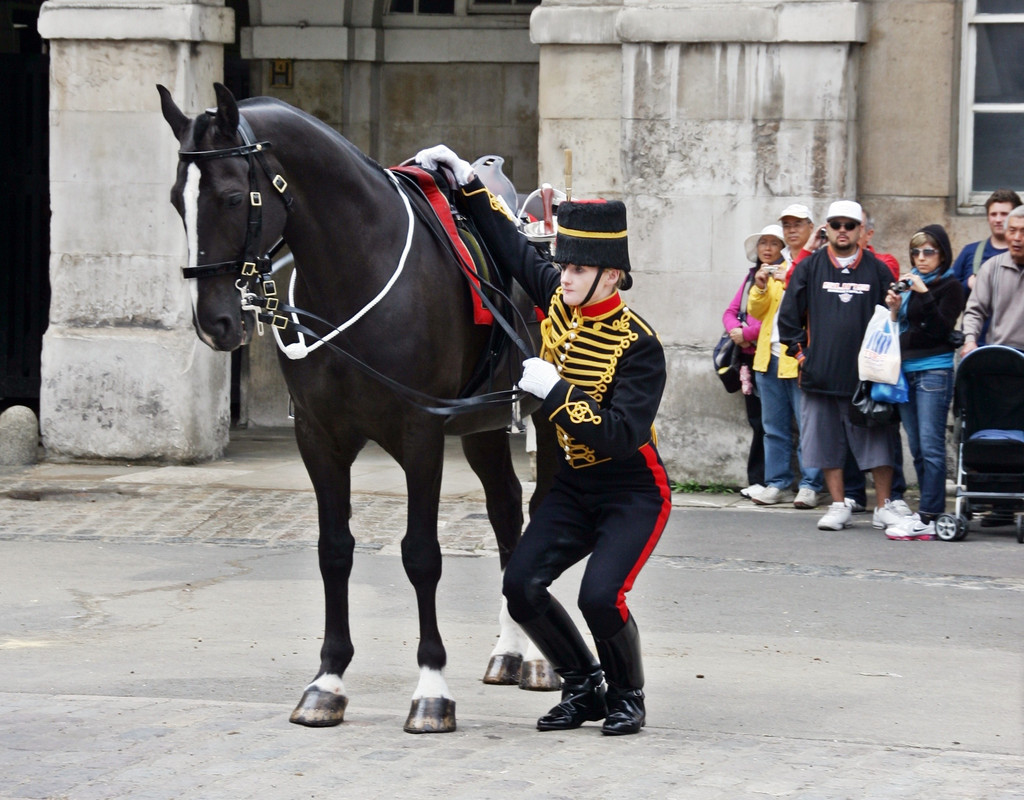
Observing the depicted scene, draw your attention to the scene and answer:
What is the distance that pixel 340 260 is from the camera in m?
5.82

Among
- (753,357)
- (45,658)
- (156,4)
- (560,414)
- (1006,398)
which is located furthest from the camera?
(156,4)

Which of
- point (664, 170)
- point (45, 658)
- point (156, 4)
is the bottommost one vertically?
point (45, 658)

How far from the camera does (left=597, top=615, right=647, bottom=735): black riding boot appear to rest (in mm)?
5668

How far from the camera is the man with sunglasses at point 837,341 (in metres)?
10.4

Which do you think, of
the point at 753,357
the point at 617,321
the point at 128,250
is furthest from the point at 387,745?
the point at 128,250

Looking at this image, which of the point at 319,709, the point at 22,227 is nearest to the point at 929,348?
the point at 319,709

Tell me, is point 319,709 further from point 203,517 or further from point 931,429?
point 931,429

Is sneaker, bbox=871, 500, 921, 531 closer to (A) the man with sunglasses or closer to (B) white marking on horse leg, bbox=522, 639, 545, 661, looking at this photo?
(A) the man with sunglasses

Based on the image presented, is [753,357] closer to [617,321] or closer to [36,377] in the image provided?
[617,321]

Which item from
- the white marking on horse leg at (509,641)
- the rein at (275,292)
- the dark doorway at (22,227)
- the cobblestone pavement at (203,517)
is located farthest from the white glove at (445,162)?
the dark doorway at (22,227)

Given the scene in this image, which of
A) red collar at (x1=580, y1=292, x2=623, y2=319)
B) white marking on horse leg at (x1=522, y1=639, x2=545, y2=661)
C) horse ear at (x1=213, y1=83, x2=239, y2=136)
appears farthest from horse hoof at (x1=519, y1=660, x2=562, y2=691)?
horse ear at (x1=213, y1=83, x2=239, y2=136)

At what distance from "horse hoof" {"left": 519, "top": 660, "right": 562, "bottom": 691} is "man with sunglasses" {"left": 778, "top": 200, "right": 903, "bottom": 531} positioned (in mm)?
4170

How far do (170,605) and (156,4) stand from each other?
19.4 feet

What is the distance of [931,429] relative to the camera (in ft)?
34.0
